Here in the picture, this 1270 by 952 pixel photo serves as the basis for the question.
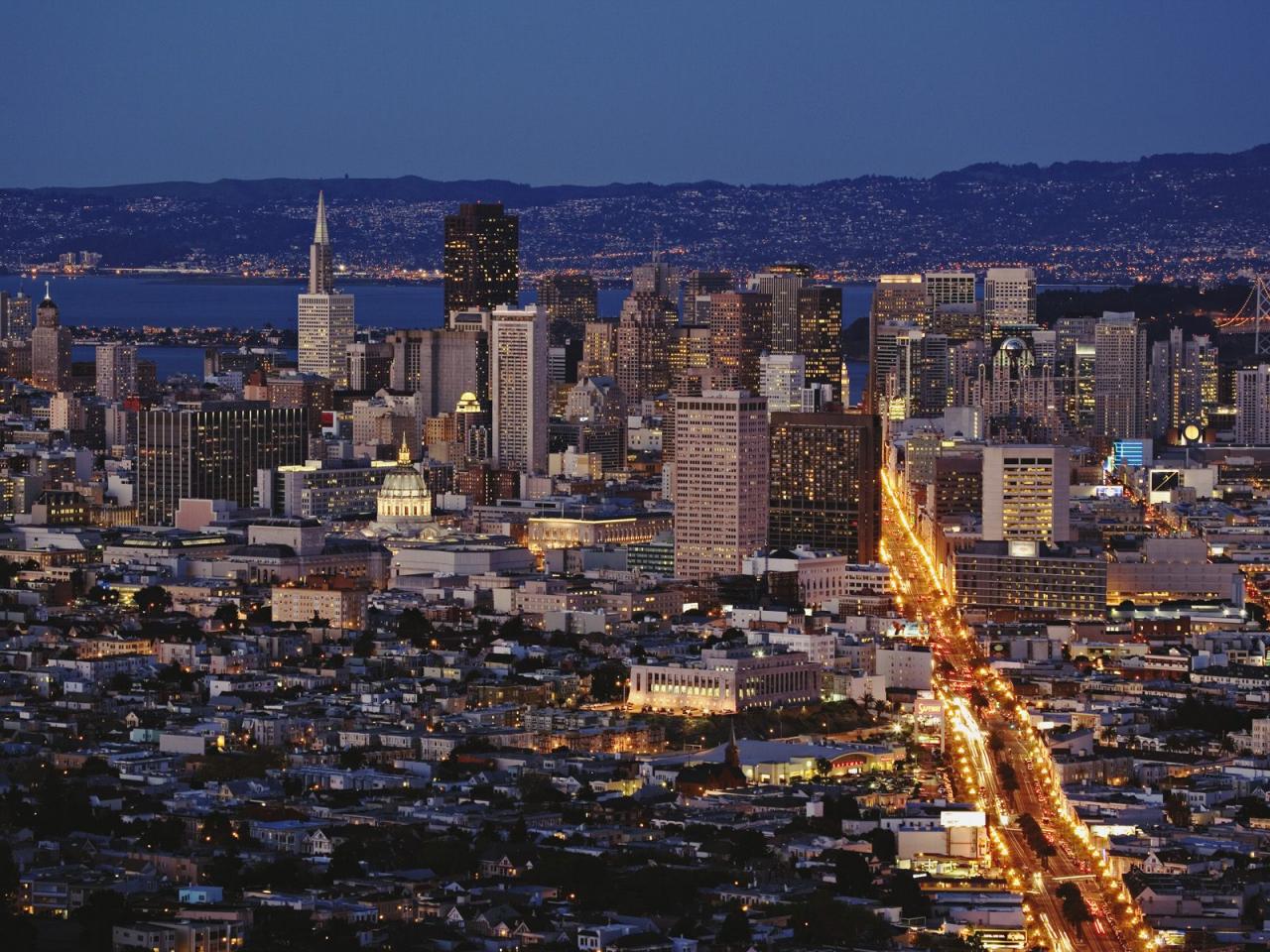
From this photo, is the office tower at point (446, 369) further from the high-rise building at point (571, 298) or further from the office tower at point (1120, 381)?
the high-rise building at point (571, 298)

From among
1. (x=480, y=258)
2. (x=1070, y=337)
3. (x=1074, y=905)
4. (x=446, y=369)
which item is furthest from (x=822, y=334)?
(x=1074, y=905)

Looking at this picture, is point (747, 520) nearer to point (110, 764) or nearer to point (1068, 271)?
point (110, 764)

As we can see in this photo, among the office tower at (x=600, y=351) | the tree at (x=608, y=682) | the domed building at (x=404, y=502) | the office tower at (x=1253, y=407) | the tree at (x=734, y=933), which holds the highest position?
the office tower at (x=600, y=351)

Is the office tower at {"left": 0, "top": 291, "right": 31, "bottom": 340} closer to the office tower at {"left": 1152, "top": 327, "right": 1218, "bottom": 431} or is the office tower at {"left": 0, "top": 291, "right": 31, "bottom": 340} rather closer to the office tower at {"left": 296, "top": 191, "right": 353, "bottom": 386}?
the office tower at {"left": 296, "top": 191, "right": 353, "bottom": 386}

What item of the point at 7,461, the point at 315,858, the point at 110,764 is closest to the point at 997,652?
the point at 110,764

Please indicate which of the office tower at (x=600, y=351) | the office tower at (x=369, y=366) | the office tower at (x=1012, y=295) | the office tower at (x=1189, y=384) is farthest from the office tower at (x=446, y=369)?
the office tower at (x=1012, y=295)

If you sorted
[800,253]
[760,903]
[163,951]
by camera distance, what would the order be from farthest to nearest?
[800,253] < [760,903] < [163,951]

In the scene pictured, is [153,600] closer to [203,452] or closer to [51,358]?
[203,452]
